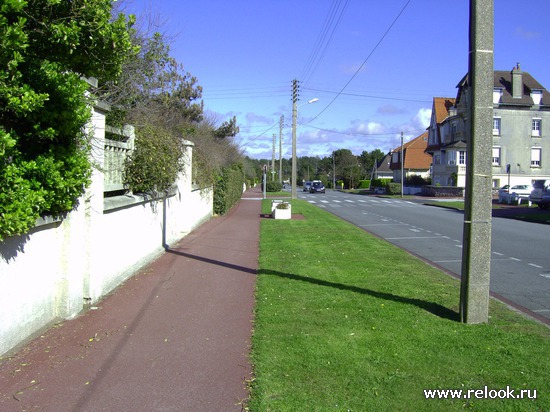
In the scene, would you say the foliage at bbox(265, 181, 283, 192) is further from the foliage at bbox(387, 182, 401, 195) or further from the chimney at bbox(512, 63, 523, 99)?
the chimney at bbox(512, 63, 523, 99)

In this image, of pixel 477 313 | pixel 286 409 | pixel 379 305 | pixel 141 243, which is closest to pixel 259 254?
pixel 141 243

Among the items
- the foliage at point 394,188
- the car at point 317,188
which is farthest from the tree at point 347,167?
the foliage at point 394,188

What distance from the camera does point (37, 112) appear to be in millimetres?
4938

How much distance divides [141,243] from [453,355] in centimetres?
639

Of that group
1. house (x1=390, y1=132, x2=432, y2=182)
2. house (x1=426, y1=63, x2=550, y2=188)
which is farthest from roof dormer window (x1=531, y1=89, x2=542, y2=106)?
house (x1=390, y1=132, x2=432, y2=182)

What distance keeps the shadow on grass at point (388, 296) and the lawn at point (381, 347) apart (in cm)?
1

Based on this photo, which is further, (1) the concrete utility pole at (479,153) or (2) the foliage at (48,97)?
(1) the concrete utility pole at (479,153)

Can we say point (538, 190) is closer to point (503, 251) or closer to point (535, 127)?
point (535, 127)

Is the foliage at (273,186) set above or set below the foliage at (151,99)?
below

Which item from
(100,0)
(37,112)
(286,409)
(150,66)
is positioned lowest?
(286,409)

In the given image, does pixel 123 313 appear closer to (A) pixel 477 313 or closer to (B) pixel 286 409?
(B) pixel 286 409

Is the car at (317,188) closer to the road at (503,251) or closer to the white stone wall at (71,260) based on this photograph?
the road at (503,251)

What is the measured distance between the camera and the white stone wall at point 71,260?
4824 mm

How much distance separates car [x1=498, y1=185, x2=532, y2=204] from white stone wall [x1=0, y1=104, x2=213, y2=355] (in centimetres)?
3761
